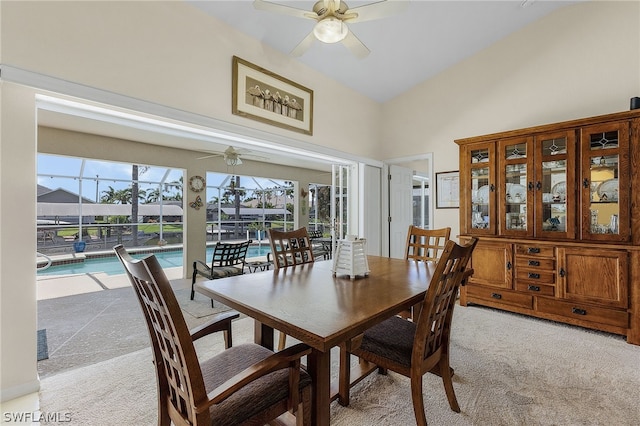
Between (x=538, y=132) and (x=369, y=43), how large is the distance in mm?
2161

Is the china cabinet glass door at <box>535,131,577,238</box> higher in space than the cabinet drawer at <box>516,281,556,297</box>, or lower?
higher

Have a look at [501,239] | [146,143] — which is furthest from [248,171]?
[501,239]

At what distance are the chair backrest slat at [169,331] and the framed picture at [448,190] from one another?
4012 millimetres

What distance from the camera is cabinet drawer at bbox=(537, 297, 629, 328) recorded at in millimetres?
2703

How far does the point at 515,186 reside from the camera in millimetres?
3354

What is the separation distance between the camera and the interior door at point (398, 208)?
16.4ft

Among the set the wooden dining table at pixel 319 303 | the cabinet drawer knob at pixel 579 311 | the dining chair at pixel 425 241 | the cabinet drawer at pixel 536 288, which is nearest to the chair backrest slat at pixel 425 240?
the dining chair at pixel 425 241

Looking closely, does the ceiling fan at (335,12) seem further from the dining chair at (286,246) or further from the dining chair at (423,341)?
the dining chair at (423,341)

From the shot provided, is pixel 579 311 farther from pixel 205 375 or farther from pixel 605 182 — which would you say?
pixel 205 375

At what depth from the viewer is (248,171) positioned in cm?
724

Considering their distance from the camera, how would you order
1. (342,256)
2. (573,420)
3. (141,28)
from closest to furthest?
(573,420)
(342,256)
(141,28)

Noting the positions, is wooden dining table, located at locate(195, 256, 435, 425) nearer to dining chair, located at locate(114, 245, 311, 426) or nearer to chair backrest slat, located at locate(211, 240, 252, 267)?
dining chair, located at locate(114, 245, 311, 426)

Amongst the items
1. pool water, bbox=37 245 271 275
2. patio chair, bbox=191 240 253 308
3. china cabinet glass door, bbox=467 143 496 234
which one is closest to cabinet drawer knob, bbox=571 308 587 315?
china cabinet glass door, bbox=467 143 496 234

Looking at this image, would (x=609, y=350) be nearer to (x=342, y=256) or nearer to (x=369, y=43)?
(x=342, y=256)
